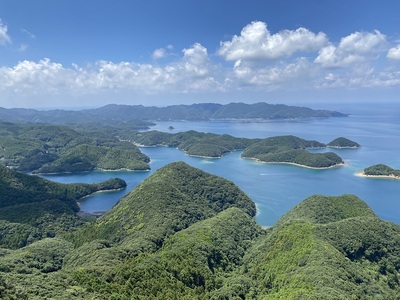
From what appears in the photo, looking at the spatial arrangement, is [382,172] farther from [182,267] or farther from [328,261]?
[182,267]

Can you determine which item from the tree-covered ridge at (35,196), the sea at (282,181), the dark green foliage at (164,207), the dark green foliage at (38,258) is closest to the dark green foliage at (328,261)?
the dark green foliage at (164,207)

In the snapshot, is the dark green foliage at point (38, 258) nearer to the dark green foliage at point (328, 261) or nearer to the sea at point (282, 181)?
the dark green foliage at point (328, 261)

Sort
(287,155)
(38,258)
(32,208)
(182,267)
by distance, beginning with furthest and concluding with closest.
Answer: (287,155) < (32,208) < (38,258) < (182,267)

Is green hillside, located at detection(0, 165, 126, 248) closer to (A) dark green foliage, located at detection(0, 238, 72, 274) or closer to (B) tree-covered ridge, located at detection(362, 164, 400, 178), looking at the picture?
(A) dark green foliage, located at detection(0, 238, 72, 274)

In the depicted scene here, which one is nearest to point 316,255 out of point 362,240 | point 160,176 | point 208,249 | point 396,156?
point 362,240

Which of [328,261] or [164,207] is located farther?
[164,207]

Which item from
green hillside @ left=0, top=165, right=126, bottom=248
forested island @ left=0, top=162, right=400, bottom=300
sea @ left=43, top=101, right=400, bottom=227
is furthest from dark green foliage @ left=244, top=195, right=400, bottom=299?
green hillside @ left=0, top=165, right=126, bottom=248

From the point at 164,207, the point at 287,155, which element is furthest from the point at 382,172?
the point at 164,207
